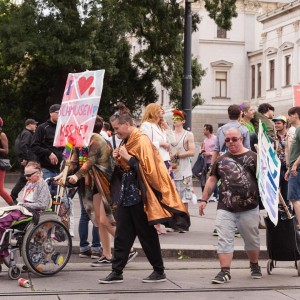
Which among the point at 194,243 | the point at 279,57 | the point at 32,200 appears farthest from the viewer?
the point at 279,57

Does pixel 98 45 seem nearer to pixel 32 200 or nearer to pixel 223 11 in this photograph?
pixel 223 11

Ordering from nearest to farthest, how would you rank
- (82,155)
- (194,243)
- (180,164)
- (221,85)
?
(82,155) < (194,243) < (180,164) < (221,85)

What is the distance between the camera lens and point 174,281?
366 inches

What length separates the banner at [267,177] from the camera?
29.9 ft

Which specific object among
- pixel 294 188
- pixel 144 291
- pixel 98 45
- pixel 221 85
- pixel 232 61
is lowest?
pixel 144 291

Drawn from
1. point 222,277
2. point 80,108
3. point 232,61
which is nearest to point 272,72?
point 232,61

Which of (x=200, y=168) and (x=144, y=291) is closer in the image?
(x=144, y=291)

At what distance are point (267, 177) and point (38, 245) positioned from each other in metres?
2.46

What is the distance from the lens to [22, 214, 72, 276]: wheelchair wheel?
30.7 ft

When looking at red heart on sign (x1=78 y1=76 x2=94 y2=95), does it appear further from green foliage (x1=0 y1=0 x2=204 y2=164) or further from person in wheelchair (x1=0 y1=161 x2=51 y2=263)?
green foliage (x1=0 y1=0 x2=204 y2=164)

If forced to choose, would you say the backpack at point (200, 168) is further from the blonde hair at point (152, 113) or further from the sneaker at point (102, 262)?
the sneaker at point (102, 262)

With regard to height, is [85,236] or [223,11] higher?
[223,11]

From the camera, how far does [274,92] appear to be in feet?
212

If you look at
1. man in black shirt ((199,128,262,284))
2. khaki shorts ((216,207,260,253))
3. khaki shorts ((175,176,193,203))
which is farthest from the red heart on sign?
khaki shorts ((175,176,193,203))
